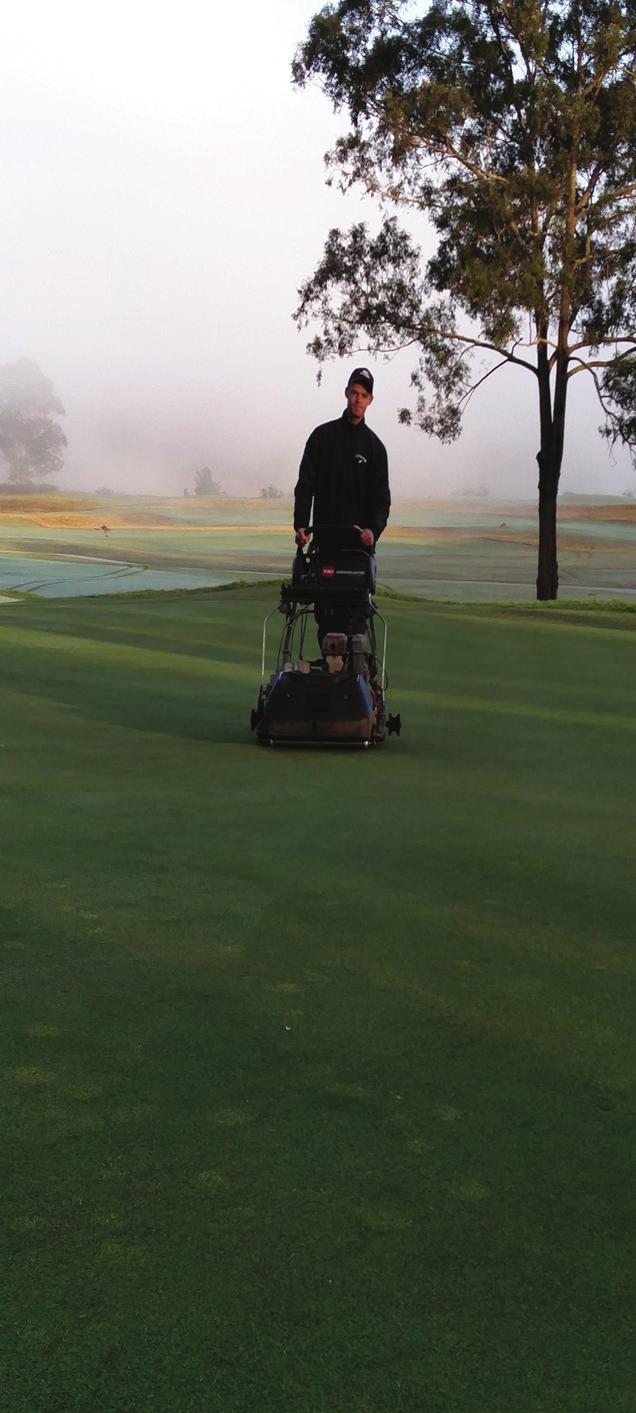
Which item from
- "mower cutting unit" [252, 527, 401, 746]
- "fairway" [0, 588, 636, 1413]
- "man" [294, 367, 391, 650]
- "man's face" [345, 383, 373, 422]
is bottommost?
"fairway" [0, 588, 636, 1413]

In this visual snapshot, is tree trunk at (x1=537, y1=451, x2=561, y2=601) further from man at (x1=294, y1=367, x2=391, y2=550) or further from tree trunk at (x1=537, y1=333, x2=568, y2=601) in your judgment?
man at (x1=294, y1=367, x2=391, y2=550)

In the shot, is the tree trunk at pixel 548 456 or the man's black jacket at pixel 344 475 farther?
the tree trunk at pixel 548 456

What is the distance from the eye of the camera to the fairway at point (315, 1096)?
215 centimetres

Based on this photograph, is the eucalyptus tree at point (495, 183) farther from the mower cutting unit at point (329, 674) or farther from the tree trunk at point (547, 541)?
the mower cutting unit at point (329, 674)

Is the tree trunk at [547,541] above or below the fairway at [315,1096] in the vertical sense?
above

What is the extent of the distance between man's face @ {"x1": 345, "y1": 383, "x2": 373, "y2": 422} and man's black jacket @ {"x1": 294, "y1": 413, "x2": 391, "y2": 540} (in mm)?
85

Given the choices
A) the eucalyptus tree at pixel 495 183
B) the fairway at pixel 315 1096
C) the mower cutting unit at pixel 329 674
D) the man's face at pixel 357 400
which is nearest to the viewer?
the fairway at pixel 315 1096

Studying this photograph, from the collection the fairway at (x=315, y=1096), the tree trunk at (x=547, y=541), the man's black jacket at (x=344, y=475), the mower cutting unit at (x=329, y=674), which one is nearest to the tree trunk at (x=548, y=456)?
the tree trunk at (x=547, y=541)

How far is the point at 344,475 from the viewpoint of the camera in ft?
30.0

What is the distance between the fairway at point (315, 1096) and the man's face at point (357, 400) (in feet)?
9.43

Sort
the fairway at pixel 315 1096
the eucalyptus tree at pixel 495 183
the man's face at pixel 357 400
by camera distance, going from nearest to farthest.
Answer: the fairway at pixel 315 1096, the man's face at pixel 357 400, the eucalyptus tree at pixel 495 183

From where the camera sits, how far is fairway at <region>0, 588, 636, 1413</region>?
2.15m

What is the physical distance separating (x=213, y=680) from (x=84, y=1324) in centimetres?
1095

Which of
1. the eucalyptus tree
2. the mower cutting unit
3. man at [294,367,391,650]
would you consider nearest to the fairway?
the mower cutting unit
